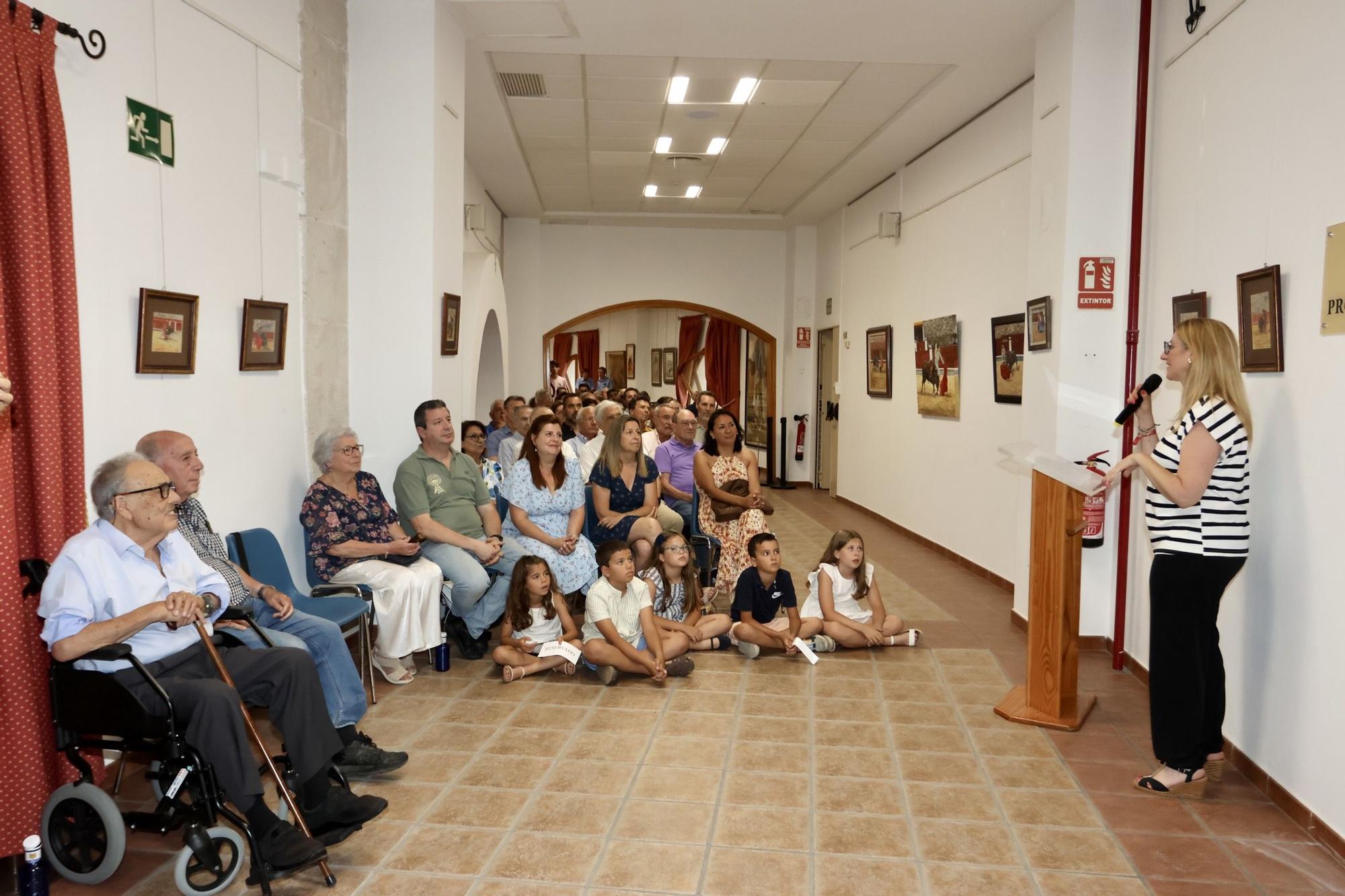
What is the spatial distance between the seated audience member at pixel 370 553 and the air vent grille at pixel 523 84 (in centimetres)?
345

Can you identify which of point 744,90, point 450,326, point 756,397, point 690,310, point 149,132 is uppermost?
point 744,90

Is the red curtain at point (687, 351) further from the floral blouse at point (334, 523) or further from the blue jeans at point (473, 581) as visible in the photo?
A: the floral blouse at point (334, 523)

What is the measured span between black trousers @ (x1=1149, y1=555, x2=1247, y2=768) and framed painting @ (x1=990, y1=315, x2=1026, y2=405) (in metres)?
3.33

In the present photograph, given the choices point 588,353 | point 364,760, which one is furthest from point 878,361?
point 588,353

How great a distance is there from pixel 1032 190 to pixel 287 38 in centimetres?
425

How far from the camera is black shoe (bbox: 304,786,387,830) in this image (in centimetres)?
304

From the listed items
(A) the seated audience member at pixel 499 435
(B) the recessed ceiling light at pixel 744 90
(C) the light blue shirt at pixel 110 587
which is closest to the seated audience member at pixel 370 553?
(C) the light blue shirt at pixel 110 587

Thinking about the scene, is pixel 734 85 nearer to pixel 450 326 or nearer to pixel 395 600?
pixel 450 326

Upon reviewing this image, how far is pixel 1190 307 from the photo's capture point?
14.6 feet

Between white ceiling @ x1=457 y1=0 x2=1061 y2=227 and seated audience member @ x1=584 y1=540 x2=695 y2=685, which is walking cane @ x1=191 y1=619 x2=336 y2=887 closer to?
seated audience member @ x1=584 y1=540 x2=695 y2=685

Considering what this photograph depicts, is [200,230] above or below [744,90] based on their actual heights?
below

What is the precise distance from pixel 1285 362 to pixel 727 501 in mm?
3589

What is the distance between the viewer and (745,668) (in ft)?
17.0

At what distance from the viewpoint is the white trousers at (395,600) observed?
4676mm
